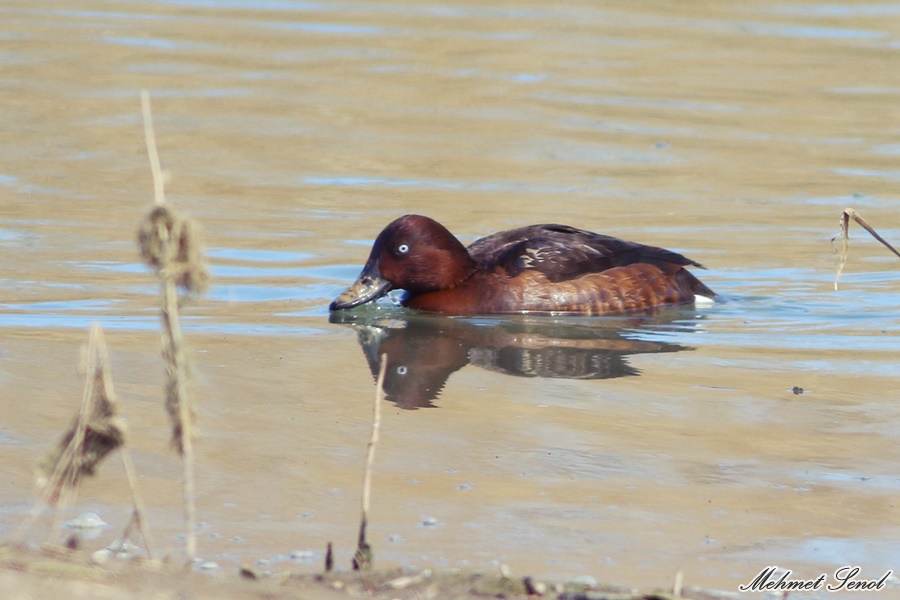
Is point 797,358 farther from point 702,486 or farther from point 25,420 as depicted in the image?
point 25,420

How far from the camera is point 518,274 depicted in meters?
8.95

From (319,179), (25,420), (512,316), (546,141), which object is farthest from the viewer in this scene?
(546,141)

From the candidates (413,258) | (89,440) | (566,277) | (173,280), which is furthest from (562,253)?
(89,440)

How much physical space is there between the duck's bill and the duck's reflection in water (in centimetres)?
8

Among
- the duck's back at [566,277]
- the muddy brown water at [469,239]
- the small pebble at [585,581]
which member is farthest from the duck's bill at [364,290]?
the small pebble at [585,581]

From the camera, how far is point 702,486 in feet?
17.8

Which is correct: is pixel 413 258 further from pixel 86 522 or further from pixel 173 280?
pixel 173 280

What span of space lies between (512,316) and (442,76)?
8692mm

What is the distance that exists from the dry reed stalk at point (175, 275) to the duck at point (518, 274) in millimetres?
4718

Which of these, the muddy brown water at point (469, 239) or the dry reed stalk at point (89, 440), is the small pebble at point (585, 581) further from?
the dry reed stalk at point (89, 440)

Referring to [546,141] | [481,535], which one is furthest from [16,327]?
[546,141]

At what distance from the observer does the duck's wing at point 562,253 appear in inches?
354

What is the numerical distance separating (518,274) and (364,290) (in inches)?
37.8

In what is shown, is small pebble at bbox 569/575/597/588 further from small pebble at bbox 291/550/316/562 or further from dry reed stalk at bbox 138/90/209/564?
dry reed stalk at bbox 138/90/209/564
